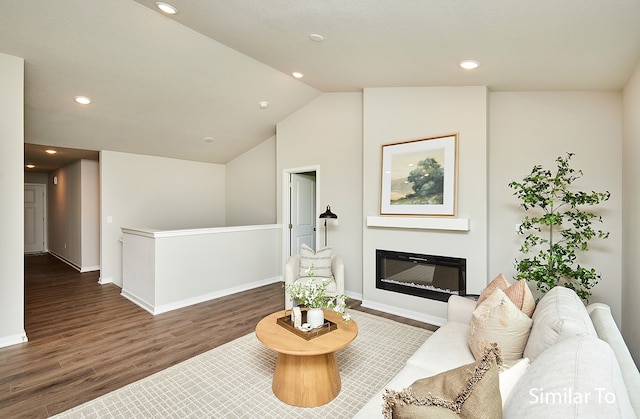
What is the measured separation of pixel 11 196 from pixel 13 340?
4.57 ft

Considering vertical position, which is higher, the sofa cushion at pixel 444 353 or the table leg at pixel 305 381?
the sofa cushion at pixel 444 353

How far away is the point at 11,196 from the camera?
2900 mm

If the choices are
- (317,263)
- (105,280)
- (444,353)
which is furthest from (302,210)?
(444,353)

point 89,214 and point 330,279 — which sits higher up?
point 89,214

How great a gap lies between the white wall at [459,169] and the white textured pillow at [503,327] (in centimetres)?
160

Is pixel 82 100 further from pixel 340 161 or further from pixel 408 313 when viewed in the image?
pixel 408 313

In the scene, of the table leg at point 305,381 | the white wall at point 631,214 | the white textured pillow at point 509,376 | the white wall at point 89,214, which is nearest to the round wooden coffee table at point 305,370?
the table leg at point 305,381

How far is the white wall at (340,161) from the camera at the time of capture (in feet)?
14.5

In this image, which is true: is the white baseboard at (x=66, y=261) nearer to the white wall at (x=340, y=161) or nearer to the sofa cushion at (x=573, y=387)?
the white wall at (x=340, y=161)

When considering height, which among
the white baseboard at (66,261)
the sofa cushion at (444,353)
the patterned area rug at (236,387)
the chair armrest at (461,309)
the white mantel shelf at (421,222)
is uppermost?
the white mantel shelf at (421,222)

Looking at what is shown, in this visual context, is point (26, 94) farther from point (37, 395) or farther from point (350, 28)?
point (350, 28)

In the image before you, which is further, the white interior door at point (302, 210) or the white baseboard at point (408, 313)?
the white interior door at point (302, 210)

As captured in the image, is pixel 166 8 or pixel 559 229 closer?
pixel 166 8

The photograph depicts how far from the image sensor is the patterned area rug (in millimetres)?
2045
